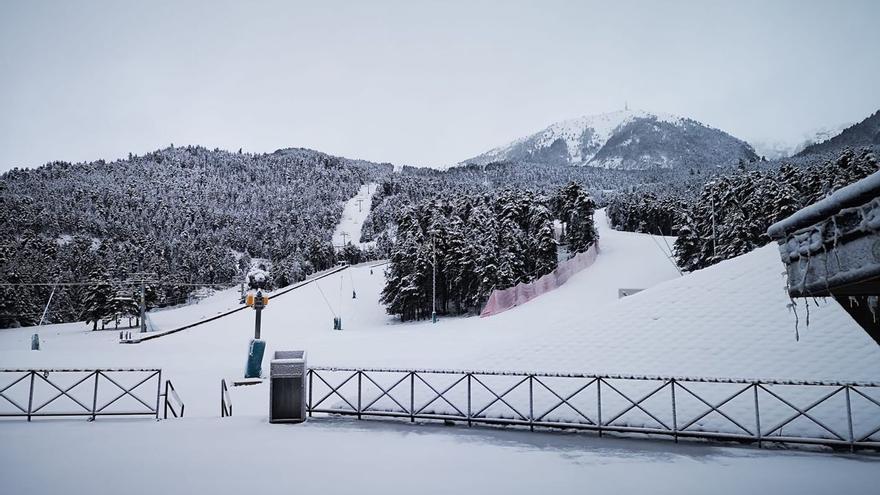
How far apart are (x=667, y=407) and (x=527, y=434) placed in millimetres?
3361

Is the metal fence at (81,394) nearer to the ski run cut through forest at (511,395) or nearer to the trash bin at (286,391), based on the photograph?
the ski run cut through forest at (511,395)

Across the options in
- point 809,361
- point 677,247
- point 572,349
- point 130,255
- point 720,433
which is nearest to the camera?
point 720,433

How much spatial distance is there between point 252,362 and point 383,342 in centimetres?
1307

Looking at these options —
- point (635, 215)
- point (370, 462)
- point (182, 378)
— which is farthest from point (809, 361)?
point (635, 215)

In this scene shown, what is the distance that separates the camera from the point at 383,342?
3278 centimetres

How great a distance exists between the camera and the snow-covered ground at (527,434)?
24.0 feet

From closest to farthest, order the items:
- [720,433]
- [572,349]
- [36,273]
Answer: [720,433] < [572,349] < [36,273]

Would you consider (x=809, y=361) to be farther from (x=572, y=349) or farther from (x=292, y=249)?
(x=292, y=249)

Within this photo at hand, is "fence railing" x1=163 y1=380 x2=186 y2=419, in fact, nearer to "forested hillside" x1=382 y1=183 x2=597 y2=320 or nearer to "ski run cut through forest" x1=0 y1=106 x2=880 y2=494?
"ski run cut through forest" x1=0 y1=106 x2=880 y2=494

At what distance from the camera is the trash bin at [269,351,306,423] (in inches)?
449

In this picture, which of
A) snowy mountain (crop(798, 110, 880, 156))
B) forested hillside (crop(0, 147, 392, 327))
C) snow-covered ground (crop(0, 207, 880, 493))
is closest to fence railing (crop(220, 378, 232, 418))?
snow-covered ground (crop(0, 207, 880, 493))

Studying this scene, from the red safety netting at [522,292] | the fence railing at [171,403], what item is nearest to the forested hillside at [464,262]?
the red safety netting at [522,292]

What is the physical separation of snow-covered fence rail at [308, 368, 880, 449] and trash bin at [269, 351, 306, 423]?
23.0 inches

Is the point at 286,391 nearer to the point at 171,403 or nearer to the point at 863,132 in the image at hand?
the point at 171,403
